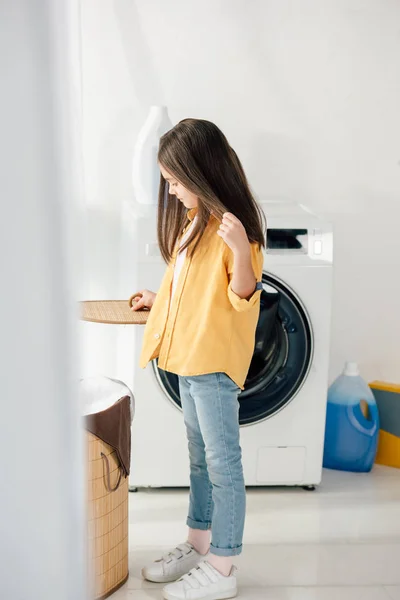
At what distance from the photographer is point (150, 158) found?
92.8 inches

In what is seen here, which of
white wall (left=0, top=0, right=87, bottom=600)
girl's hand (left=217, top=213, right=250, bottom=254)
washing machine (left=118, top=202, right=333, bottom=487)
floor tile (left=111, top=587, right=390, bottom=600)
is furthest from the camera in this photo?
washing machine (left=118, top=202, right=333, bottom=487)

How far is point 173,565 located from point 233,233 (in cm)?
79

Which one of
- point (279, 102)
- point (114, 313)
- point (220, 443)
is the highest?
point (279, 102)

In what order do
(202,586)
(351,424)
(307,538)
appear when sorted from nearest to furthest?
(202,586) → (307,538) → (351,424)

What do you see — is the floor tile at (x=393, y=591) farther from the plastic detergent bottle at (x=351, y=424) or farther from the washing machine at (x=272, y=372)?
the plastic detergent bottle at (x=351, y=424)

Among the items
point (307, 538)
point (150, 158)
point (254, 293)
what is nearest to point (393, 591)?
point (307, 538)

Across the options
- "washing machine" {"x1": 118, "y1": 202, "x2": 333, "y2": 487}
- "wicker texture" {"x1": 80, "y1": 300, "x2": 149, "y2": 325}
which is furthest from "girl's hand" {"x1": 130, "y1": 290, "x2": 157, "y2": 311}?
"washing machine" {"x1": 118, "y1": 202, "x2": 333, "y2": 487}

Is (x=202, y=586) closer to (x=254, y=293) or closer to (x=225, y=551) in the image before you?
(x=225, y=551)

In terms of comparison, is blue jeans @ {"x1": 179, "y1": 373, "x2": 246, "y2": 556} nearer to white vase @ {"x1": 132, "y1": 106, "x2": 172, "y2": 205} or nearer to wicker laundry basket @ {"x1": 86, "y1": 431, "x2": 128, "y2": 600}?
wicker laundry basket @ {"x1": 86, "y1": 431, "x2": 128, "y2": 600}

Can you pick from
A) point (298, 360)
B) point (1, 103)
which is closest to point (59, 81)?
point (1, 103)

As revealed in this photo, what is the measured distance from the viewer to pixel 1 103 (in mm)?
425

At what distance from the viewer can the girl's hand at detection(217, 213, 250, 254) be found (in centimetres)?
136

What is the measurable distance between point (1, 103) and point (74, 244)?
10 centimetres

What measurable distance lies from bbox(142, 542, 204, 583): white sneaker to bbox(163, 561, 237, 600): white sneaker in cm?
7
